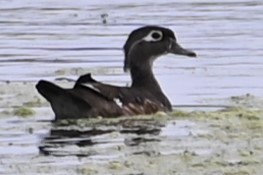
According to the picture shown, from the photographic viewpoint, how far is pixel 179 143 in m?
11.6

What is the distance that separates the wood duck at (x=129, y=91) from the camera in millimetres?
12977

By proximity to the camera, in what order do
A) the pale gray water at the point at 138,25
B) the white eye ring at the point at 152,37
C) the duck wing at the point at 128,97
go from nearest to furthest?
the duck wing at the point at 128,97
the white eye ring at the point at 152,37
the pale gray water at the point at 138,25

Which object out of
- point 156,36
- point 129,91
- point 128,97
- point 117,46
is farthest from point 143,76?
point 117,46

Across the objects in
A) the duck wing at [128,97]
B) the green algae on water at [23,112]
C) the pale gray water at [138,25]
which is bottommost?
the pale gray water at [138,25]

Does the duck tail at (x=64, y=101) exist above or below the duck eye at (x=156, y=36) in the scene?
below

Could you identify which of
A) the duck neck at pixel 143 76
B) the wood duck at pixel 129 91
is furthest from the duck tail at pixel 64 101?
the duck neck at pixel 143 76

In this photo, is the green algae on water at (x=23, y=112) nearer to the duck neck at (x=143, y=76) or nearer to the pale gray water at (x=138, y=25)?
the duck neck at (x=143, y=76)

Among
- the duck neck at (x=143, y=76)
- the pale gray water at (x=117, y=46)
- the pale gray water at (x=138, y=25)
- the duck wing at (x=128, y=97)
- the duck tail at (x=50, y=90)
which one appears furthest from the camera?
the pale gray water at (x=138, y=25)

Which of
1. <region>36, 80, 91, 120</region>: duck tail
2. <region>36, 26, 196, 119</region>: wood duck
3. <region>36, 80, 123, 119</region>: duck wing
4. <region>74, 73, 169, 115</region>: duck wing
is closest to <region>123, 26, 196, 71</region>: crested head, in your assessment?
<region>36, 26, 196, 119</region>: wood duck

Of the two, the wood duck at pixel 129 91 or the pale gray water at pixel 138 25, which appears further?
the pale gray water at pixel 138 25

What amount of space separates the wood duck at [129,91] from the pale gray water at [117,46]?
32cm

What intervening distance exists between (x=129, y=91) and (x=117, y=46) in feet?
19.7

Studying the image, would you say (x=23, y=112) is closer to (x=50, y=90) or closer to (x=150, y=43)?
(x=50, y=90)

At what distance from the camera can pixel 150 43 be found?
47.0 feet
